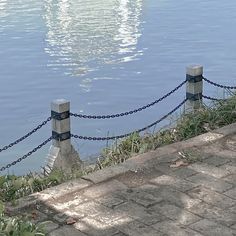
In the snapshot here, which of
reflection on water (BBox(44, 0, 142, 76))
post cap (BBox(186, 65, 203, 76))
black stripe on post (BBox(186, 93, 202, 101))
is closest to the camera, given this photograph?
post cap (BBox(186, 65, 203, 76))

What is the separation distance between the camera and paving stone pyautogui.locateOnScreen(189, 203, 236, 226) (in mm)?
4793

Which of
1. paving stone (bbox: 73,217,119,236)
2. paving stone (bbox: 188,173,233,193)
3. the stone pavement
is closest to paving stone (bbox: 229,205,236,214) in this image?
the stone pavement

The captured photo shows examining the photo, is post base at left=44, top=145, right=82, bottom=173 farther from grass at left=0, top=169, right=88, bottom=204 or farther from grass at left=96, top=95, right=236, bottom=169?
grass at left=0, top=169, right=88, bottom=204

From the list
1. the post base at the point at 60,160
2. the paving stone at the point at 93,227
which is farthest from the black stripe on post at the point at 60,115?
the paving stone at the point at 93,227

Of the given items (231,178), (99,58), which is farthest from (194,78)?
(99,58)

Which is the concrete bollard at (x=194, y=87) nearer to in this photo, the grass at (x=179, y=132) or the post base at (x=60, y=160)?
the grass at (x=179, y=132)

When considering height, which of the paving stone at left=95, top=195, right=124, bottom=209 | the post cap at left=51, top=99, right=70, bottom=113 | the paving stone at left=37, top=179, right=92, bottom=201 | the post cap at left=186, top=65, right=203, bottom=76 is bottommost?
the paving stone at left=95, top=195, right=124, bottom=209

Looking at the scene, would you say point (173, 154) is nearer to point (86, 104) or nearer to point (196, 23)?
point (86, 104)

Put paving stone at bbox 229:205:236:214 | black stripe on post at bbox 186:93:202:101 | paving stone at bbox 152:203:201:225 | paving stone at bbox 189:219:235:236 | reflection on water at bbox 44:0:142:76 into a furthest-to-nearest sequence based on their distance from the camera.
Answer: reflection on water at bbox 44:0:142:76
black stripe on post at bbox 186:93:202:101
paving stone at bbox 229:205:236:214
paving stone at bbox 152:203:201:225
paving stone at bbox 189:219:235:236

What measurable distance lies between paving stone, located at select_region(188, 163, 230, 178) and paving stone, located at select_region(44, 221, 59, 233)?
1.71 metres

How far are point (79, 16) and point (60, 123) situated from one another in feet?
55.5

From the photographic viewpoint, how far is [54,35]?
19812 mm

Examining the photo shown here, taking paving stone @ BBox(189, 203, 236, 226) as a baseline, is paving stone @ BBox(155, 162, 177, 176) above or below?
below

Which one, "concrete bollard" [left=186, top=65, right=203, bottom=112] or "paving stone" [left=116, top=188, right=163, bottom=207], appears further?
"concrete bollard" [left=186, top=65, right=203, bottom=112]
